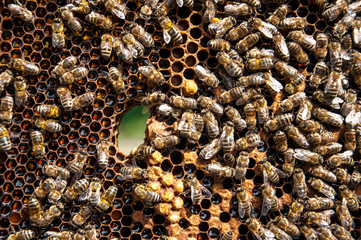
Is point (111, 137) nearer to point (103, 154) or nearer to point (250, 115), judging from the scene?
point (103, 154)

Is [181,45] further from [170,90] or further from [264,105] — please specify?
[264,105]

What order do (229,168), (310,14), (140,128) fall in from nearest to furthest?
(229,168) → (310,14) → (140,128)

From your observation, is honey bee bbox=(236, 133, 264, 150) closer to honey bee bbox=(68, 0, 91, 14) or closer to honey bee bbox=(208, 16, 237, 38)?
honey bee bbox=(208, 16, 237, 38)

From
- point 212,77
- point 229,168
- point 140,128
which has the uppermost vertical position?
point 212,77

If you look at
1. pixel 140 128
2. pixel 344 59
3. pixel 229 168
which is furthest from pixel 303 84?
pixel 140 128

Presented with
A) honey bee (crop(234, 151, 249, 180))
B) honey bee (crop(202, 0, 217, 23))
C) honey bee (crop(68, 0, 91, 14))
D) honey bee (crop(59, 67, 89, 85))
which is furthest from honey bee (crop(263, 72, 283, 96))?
honey bee (crop(68, 0, 91, 14))

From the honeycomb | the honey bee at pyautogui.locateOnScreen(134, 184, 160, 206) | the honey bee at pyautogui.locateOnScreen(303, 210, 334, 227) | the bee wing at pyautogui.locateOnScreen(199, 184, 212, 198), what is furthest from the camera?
the honeycomb

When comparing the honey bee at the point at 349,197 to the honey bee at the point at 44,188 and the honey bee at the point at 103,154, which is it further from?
the honey bee at the point at 44,188
